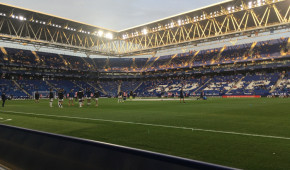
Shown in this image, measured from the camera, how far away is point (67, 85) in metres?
74.1

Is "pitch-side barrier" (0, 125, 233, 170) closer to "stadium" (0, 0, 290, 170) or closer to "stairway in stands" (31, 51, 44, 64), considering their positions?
"stadium" (0, 0, 290, 170)

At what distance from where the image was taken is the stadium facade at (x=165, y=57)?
54.4 meters

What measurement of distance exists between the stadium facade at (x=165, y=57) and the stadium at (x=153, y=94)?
32cm

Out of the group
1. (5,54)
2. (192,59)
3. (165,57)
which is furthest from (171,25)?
(5,54)

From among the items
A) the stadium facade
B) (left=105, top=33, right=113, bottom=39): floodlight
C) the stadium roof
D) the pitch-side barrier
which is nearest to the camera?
the pitch-side barrier

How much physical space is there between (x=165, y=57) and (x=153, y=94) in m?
19.7

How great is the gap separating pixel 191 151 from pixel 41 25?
65.0 m

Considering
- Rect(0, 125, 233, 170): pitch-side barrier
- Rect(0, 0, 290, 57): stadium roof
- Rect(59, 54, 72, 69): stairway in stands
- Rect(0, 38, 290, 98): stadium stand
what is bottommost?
Rect(0, 125, 233, 170): pitch-side barrier

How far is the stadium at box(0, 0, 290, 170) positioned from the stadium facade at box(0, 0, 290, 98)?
32 centimetres

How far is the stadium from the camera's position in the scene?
16.9 ft

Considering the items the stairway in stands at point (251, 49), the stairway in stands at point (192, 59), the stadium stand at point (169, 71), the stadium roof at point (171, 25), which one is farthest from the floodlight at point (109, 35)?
the stairway in stands at point (251, 49)

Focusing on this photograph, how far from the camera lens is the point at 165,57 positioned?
85062 millimetres

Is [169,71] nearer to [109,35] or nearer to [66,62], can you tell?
[109,35]

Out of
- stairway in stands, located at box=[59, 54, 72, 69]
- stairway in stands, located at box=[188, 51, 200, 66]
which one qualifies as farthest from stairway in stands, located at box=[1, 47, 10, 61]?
stairway in stands, located at box=[188, 51, 200, 66]
